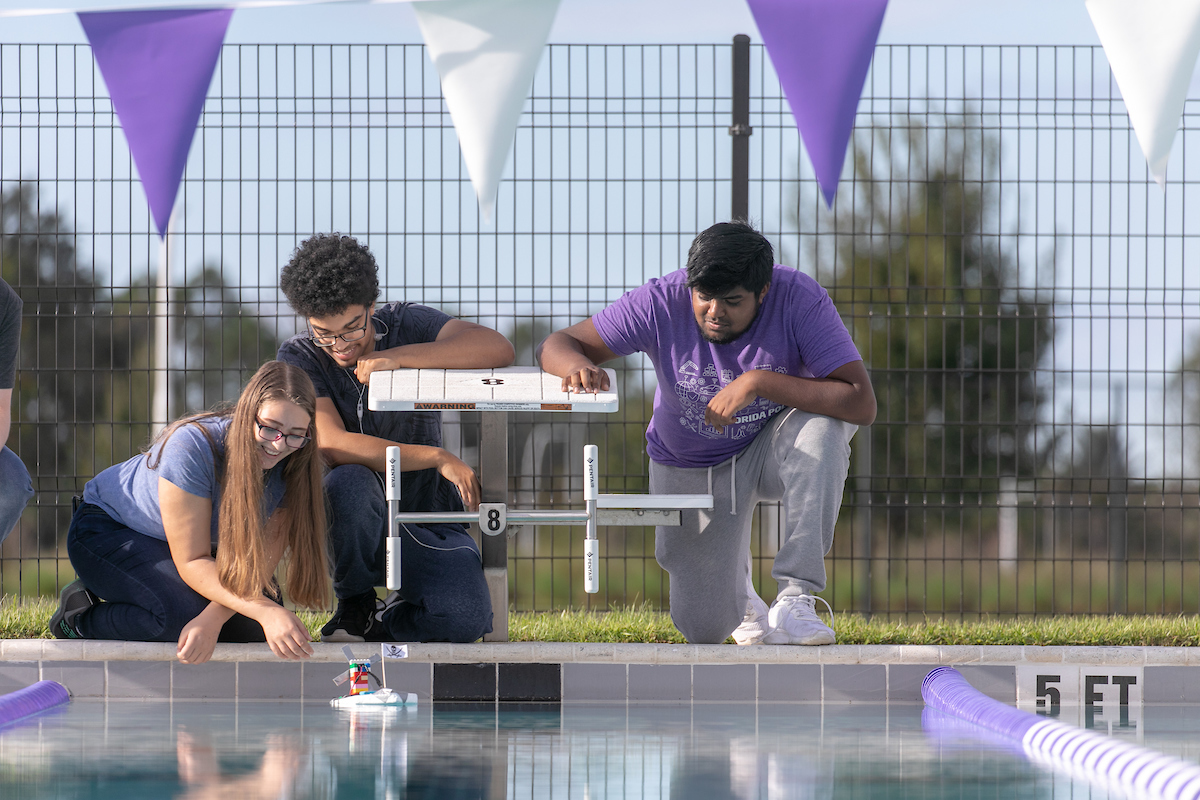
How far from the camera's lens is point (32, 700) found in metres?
2.86

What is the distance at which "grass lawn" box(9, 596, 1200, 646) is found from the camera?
11.9 feet


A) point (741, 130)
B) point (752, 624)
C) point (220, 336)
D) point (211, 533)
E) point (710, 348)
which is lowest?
point (752, 624)

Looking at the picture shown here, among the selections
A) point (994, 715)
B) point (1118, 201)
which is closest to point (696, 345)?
point (994, 715)

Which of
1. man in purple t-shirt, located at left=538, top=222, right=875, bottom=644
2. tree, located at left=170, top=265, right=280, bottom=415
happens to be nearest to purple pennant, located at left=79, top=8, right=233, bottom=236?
tree, located at left=170, top=265, right=280, bottom=415

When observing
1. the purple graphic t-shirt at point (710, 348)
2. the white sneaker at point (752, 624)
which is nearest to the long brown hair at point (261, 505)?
the purple graphic t-shirt at point (710, 348)

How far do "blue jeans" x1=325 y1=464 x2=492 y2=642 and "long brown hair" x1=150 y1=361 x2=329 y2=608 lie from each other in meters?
0.15

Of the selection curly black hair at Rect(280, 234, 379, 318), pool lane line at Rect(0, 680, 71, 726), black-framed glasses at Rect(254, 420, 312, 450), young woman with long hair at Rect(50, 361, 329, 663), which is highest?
curly black hair at Rect(280, 234, 379, 318)

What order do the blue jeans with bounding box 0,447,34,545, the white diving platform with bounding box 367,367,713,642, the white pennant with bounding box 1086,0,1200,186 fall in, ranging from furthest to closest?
the white pennant with bounding box 1086,0,1200,186 → the blue jeans with bounding box 0,447,34,545 → the white diving platform with bounding box 367,367,713,642

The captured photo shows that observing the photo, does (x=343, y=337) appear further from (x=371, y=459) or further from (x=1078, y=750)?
(x=1078, y=750)

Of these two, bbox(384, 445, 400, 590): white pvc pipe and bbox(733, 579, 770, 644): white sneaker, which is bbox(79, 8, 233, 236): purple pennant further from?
bbox(733, 579, 770, 644): white sneaker

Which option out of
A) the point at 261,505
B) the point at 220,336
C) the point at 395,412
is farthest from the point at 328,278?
the point at 220,336

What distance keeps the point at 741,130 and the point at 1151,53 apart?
1.46 metres

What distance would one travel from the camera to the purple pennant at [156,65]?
3.98 meters

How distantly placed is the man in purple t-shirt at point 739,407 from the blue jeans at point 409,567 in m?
0.57
